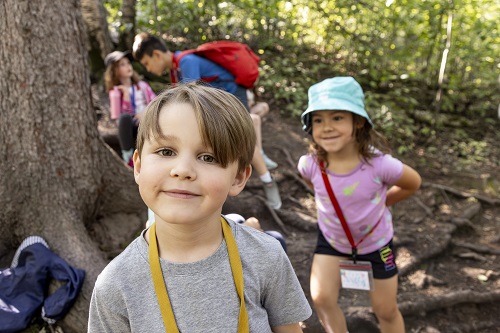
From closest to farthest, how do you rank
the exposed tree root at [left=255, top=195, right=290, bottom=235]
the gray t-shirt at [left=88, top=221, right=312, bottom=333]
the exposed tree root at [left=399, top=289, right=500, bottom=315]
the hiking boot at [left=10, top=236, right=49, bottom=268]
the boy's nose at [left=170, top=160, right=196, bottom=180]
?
the boy's nose at [left=170, top=160, right=196, bottom=180] < the gray t-shirt at [left=88, top=221, right=312, bottom=333] < the hiking boot at [left=10, top=236, right=49, bottom=268] < the exposed tree root at [left=399, top=289, right=500, bottom=315] < the exposed tree root at [left=255, top=195, right=290, bottom=235]

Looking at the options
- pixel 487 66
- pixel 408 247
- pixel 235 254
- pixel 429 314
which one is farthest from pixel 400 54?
pixel 235 254

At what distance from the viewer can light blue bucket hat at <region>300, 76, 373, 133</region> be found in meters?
2.71

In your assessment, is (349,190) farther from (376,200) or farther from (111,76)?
(111,76)

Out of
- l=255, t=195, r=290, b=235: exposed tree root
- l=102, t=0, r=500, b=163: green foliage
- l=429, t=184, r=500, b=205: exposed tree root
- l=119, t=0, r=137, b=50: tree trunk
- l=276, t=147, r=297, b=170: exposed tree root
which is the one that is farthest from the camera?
l=102, t=0, r=500, b=163: green foliage

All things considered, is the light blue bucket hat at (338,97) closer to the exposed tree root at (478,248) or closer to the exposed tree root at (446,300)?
the exposed tree root at (446,300)

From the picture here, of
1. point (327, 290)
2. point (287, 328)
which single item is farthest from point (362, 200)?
point (287, 328)

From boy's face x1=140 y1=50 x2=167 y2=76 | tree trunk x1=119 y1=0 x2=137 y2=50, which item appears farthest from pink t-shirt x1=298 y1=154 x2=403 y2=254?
tree trunk x1=119 y1=0 x2=137 y2=50

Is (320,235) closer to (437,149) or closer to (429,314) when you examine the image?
(429,314)

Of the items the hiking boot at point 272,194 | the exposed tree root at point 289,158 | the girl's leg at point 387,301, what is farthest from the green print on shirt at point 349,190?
the exposed tree root at point 289,158

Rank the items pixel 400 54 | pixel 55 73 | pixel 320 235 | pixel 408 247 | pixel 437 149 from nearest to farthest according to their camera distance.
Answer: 1. pixel 320 235
2. pixel 55 73
3. pixel 408 247
4. pixel 437 149
5. pixel 400 54

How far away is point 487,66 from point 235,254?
9.30m

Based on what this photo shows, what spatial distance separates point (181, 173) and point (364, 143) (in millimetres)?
1765

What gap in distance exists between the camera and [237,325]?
1.54 meters

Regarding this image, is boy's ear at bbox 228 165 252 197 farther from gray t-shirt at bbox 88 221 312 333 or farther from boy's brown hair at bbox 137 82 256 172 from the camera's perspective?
gray t-shirt at bbox 88 221 312 333
